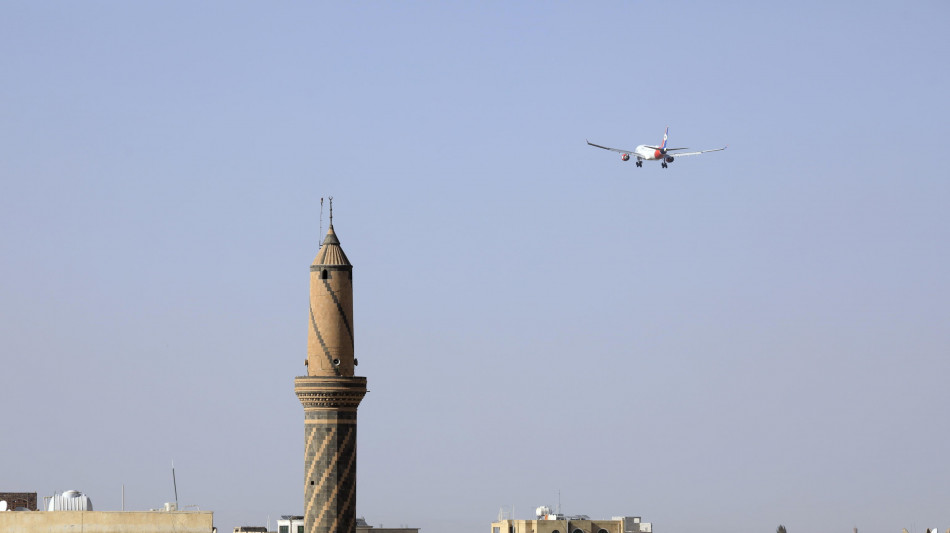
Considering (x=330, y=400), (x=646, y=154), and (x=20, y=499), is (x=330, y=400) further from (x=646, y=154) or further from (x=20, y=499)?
(x=646, y=154)

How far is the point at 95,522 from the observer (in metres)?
85.4

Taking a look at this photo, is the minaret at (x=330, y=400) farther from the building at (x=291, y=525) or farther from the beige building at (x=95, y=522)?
the building at (x=291, y=525)

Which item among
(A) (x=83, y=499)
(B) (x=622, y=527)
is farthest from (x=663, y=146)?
(A) (x=83, y=499)

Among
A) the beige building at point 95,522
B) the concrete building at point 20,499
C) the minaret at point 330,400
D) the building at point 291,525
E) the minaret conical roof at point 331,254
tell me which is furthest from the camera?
the building at point 291,525

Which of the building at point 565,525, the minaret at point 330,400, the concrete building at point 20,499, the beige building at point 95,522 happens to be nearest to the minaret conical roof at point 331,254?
the minaret at point 330,400

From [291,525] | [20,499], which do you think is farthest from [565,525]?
[20,499]

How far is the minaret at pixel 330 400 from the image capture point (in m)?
77.3

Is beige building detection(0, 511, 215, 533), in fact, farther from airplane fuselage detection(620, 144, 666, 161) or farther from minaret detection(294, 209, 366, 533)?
airplane fuselage detection(620, 144, 666, 161)

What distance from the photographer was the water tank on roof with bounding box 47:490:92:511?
298 feet

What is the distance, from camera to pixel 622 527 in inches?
5374

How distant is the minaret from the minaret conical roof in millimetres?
52

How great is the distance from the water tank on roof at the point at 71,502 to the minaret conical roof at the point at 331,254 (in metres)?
23.7

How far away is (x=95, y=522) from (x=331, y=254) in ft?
69.0

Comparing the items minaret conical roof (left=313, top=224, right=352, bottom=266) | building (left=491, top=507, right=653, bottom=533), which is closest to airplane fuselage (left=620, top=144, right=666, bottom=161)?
building (left=491, top=507, right=653, bottom=533)
